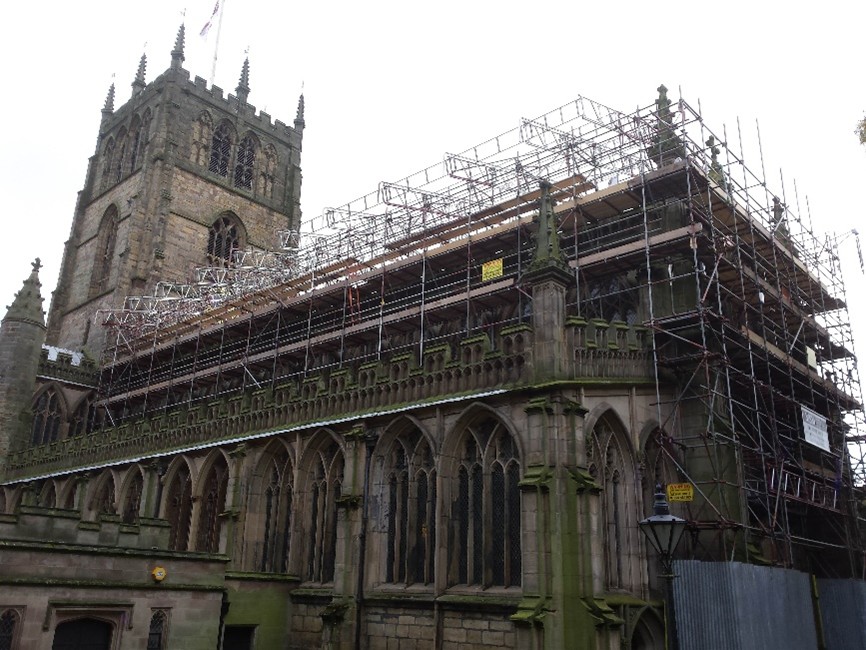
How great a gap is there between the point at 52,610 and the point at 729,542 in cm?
1428

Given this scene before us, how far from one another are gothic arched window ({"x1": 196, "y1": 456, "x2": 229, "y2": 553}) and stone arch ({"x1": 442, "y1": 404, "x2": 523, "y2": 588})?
9250 mm

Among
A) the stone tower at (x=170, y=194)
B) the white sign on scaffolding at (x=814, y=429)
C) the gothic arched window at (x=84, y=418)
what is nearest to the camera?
the white sign on scaffolding at (x=814, y=429)

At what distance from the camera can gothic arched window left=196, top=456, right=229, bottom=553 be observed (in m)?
24.8

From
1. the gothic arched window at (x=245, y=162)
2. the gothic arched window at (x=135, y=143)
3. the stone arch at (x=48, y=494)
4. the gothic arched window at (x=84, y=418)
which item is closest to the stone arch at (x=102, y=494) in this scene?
the stone arch at (x=48, y=494)

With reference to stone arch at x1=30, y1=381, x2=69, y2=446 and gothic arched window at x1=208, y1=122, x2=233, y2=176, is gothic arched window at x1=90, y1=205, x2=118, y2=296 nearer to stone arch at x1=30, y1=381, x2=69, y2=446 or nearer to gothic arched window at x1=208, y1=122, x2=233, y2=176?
gothic arched window at x1=208, y1=122, x2=233, y2=176

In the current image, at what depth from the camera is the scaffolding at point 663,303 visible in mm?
18984

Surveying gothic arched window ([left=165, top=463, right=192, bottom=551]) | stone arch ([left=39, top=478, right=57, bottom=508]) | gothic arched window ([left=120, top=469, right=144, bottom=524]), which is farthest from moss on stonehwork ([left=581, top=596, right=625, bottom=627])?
stone arch ([left=39, top=478, right=57, bottom=508])

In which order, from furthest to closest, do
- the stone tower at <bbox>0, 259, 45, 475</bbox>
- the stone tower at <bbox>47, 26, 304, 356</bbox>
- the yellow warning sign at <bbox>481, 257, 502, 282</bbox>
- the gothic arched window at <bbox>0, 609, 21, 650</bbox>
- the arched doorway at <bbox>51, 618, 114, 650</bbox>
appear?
1. the stone tower at <bbox>47, 26, 304, 356</bbox>
2. the stone tower at <bbox>0, 259, 45, 475</bbox>
3. the yellow warning sign at <bbox>481, 257, 502, 282</bbox>
4. the arched doorway at <bbox>51, 618, 114, 650</bbox>
5. the gothic arched window at <bbox>0, 609, 21, 650</bbox>

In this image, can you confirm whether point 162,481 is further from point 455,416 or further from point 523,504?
point 523,504

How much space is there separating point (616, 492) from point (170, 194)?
115ft

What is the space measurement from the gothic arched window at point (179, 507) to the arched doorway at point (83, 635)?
8.59 m

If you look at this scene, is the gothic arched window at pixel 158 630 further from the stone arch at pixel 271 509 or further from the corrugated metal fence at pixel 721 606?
the corrugated metal fence at pixel 721 606

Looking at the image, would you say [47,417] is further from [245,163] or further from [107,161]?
[245,163]

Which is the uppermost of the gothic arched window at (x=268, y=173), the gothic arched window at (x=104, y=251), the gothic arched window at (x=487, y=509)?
the gothic arched window at (x=268, y=173)
